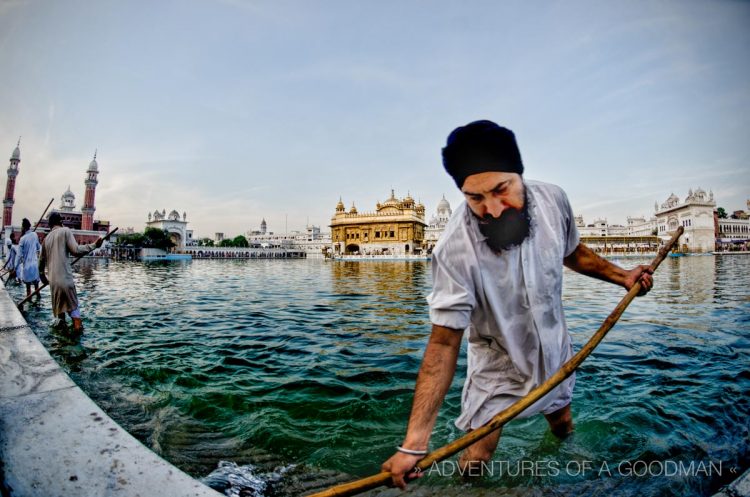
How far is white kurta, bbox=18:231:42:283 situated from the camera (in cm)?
746

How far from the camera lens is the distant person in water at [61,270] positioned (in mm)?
4965

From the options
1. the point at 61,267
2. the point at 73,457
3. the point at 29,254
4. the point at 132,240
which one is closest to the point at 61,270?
the point at 61,267

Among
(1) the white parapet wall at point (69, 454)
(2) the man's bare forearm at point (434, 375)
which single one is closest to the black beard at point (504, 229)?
(2) the man's bare forearm at point (434, 375)

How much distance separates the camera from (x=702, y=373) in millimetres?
3141

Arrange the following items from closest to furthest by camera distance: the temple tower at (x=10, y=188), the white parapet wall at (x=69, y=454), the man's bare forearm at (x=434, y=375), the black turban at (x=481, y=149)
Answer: the white parapet wall at (x=69, y=454) < the man's bare forearm at (x=434, y=375) < the black turban at (x=481, y=149) < the temple tower at (x=10, y=188)

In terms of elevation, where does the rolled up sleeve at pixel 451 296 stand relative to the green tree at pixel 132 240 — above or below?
below

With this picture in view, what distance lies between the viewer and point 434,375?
1272 millimetres

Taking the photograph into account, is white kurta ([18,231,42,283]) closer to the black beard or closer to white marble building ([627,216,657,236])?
the black beard

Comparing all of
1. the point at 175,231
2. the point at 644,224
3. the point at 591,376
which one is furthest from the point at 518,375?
the point at 644,224

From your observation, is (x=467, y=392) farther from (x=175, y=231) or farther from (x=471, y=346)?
(x=175, y=231)

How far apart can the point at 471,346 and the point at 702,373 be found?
9.66 ft

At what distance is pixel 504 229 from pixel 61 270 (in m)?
6.19

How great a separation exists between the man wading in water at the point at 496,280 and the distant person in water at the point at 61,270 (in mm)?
5633

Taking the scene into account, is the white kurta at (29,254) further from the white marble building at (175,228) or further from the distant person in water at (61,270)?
the white marble building at (175,228)
